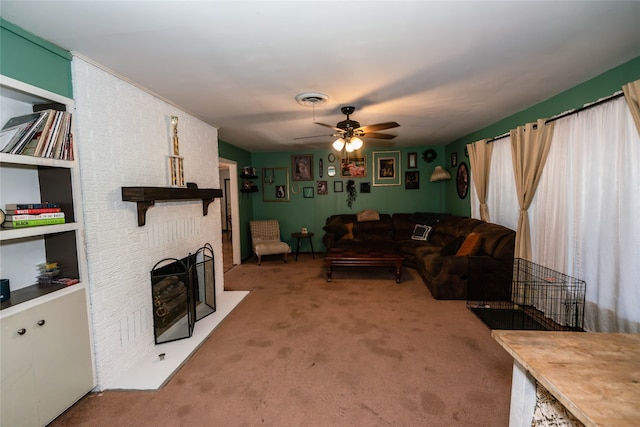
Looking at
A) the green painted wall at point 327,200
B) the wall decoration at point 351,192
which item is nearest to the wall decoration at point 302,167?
the green painted wall at point 327,200

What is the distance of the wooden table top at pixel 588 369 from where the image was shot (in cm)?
86

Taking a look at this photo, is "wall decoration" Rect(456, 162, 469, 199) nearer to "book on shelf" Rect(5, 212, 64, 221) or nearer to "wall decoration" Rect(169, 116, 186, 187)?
"wall decoration" Rect(169, 116, 186, 187)

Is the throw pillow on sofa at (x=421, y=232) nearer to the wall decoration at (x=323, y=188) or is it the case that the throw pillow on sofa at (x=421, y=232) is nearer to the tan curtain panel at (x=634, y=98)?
the wall decoration at (x=323, y=188)

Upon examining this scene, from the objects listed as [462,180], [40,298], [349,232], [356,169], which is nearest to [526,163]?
[462,180]

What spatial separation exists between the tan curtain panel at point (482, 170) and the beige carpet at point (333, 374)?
5.72ft

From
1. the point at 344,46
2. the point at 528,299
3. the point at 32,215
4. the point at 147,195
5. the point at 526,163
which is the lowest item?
the point at 528,299

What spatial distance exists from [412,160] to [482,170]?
6.42 feet

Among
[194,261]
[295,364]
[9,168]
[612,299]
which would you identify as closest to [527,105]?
[612,299]

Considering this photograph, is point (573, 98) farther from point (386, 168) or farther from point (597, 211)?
point (386, 168)

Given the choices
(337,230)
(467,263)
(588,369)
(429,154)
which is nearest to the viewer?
(588,369)

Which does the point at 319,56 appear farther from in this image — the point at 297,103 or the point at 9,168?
the point at 9,168

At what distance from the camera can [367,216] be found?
586 cm

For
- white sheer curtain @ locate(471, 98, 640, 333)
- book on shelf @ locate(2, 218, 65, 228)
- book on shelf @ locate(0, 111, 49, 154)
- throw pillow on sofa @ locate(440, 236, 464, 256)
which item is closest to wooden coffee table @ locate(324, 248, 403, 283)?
throw pillow on sofa @ locate(440, 236, 464, 256)

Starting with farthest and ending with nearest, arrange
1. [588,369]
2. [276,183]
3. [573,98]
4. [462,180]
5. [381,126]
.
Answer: [276,183]
[462,180]
[381,126]
[573,98]
[588,369]
